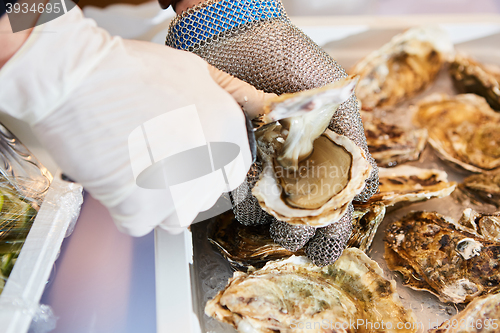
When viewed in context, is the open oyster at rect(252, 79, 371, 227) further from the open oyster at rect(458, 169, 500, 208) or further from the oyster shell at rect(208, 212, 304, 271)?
the open oyster at rect(458, 169, 500, 208)

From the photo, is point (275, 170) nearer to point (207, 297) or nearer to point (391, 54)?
point (207, 297)

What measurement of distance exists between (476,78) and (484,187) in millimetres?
374

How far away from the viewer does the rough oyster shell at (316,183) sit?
13.8 inches

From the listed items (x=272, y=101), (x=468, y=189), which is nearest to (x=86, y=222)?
(x=272, y=101)

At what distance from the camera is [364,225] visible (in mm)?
524

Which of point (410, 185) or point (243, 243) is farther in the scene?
point (410, 185)

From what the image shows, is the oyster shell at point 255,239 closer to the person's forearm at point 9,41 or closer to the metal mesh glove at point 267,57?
the metal mesh glove at point 267,57

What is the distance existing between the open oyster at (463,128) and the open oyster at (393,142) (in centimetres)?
4

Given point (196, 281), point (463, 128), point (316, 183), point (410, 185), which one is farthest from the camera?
point (463, 128)

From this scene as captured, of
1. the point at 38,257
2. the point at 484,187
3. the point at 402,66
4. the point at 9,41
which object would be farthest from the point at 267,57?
the point at 402,66

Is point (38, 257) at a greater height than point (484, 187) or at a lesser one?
greater

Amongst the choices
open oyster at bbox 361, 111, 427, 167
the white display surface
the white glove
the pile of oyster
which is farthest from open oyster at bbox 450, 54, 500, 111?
the white display surface

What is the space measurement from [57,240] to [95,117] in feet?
0.74

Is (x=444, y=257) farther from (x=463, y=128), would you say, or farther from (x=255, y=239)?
(x=463, y=128)
